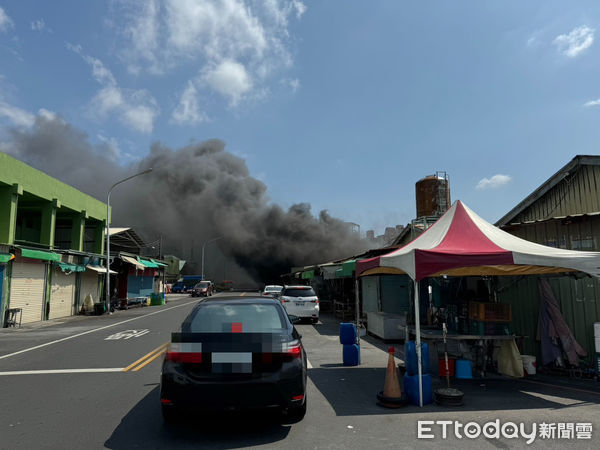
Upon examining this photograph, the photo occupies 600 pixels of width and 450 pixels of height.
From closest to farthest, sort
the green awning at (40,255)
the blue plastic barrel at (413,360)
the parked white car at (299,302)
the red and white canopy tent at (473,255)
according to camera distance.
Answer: the red and white canopy tent at (473,255), the blue plastic barrel at (413,360), the parked white car at (299,302), the green awning at (40,255)

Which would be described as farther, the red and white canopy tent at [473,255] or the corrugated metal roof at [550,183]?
the corrugated metal roof at [550,183]

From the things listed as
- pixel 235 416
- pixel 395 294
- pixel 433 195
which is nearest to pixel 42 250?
pixel 395 294

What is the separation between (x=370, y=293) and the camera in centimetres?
1510

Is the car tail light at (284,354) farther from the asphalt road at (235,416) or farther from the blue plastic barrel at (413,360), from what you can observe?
the blue plastic barrel at (413,360)

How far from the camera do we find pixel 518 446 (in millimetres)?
3920

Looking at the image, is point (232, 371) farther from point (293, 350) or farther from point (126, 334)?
point (126, 334)

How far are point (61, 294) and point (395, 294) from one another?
676 inches

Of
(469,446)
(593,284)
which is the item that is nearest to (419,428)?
(469,446)

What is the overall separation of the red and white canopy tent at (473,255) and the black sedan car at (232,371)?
2196mm

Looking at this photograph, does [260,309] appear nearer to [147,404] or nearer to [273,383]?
[273,383]

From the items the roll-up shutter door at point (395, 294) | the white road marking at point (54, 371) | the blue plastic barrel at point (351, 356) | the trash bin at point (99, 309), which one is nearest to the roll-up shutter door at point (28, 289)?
the trash bin at point (99, 309)

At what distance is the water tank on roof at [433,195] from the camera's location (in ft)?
94.9

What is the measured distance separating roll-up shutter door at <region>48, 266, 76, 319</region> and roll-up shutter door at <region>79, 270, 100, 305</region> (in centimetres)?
103

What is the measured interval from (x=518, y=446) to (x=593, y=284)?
15.4 ft
